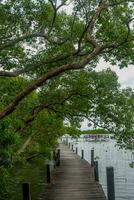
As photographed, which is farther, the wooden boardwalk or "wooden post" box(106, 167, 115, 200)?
the wooden boardwalk

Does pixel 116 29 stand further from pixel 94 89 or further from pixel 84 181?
pixel 84 181

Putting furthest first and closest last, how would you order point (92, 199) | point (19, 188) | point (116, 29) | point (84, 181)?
point (19, 188) → point (84, 181) → point (92, 199) → point (116, 29)

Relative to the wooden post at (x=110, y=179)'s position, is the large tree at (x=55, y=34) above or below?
above

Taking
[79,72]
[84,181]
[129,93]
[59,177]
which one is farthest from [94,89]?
[59,177]

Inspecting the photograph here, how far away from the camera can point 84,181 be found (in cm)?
3147

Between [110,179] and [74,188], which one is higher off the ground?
[110,179]

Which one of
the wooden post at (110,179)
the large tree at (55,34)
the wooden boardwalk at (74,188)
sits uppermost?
the large tree at (55,34)

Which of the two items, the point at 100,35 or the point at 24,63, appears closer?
the point at 100,35

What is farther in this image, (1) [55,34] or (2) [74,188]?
(2) [74,188]

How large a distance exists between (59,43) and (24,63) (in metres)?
2.16

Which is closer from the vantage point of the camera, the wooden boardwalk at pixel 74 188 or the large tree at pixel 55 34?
the large tree at pixel 55 34

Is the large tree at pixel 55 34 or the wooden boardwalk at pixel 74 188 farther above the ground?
the large tree at pixel 55 34

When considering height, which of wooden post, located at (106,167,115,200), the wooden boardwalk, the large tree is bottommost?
the wooden boardwalk

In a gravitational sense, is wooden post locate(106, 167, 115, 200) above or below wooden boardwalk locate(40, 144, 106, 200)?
above
